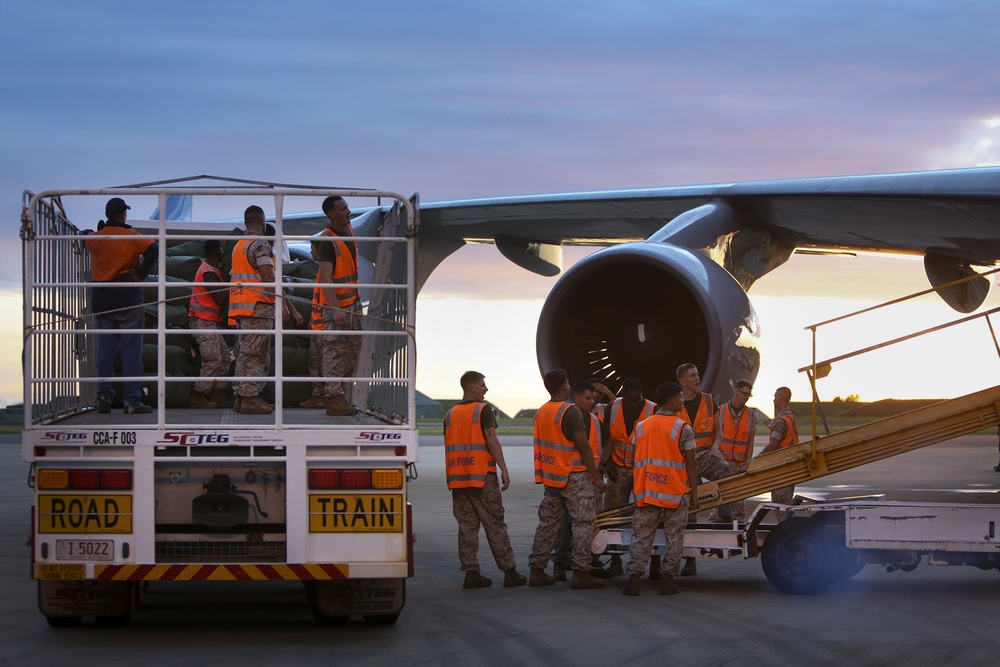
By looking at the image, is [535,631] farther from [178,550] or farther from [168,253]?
[168,253]

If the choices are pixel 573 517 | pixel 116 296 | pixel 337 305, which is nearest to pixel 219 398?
pixel 116 296

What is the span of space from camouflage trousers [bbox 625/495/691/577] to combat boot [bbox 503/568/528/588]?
807mm

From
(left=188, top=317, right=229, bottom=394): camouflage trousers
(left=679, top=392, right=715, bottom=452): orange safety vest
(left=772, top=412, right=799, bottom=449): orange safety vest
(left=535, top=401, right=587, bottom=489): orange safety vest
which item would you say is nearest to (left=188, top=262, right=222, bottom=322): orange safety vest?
(left=188, top=317, right=229, bottom=394): camouflage trousers

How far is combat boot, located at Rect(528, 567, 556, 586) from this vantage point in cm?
918

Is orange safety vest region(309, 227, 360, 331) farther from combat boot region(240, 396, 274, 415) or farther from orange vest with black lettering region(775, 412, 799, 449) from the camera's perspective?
orange vest with black lettering region(775, 412, 799, 449)

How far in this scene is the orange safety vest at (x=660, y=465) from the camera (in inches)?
Result: 343

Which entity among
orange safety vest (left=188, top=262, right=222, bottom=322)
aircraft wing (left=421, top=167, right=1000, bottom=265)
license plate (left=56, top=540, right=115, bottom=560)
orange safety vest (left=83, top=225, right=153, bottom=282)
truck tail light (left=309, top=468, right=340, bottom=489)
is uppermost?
aircraft wing (left=421, top=167, right=1000, bottom=265)

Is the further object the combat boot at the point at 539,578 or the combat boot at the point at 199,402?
the combat boot at the point at 539,578

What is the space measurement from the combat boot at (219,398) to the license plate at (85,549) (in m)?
1.85

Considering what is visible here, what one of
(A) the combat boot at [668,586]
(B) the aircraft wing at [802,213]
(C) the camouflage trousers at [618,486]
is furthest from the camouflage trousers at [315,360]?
(B) the aircraft wing at [802,213]

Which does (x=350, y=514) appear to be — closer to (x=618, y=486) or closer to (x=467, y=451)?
(x=467, y=451)

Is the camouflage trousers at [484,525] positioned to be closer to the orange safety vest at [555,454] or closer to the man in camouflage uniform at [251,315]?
the orange safety vest at [555,454]

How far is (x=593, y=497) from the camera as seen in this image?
9.18 meters

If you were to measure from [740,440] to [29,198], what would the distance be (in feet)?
20.9
